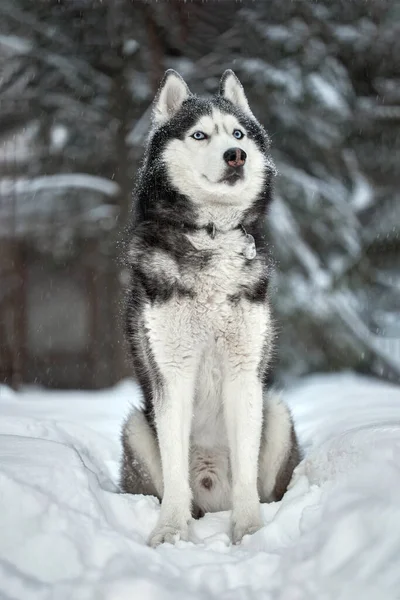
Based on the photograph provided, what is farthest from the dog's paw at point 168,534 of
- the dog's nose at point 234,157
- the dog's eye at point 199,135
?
the dog's eye at point 199,135

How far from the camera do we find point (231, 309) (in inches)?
112

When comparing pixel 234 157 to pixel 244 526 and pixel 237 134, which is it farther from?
pixel 244 526

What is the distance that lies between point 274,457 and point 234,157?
5.02 ft

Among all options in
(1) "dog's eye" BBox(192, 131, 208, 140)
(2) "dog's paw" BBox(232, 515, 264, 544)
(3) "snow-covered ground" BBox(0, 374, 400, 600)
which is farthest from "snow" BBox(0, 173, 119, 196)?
(2) "dog's paw" BBox(232, 515, 264, 544)

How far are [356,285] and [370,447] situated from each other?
576cm

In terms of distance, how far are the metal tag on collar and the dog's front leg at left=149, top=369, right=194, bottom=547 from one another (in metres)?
0.62

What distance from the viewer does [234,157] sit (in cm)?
285

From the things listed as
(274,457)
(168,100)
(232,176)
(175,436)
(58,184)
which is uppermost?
(168,100)

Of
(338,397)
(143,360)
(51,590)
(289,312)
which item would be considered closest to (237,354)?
(143,360)

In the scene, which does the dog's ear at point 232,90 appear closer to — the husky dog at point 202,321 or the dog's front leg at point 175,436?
the husky dog at point 202,321

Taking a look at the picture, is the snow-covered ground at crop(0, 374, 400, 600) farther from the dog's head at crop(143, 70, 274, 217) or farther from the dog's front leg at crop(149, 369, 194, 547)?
the dog's head at crop(143, 70, 274, 217)

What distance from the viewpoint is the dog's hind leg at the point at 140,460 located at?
3.17m

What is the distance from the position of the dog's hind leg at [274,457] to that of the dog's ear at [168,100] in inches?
60.4

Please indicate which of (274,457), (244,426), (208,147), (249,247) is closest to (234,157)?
(208,147)
